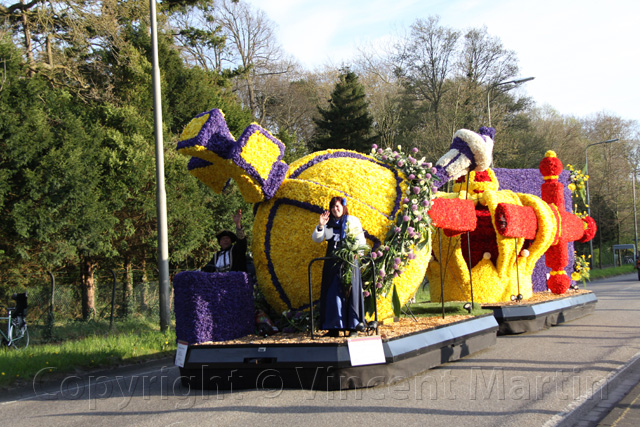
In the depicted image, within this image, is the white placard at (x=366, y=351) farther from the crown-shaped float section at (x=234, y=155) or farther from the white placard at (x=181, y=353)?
the crown-shaped float section at (x=234, y=155)

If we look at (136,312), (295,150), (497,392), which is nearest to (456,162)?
A: (497,392)

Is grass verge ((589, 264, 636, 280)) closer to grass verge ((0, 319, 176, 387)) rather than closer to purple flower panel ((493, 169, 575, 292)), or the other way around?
purple flower panel ((493, 169, 575, 292))

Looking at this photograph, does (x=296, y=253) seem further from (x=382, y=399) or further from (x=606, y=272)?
(x=606, y=272)

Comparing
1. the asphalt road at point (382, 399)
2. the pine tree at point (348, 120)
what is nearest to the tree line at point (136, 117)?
the pine tree at point (348, 120)

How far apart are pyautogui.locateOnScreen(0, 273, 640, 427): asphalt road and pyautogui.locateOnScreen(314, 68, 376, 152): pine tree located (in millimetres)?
20401

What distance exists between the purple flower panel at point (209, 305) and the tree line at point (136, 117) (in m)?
7.68

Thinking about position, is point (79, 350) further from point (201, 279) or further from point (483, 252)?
point (483, 252)

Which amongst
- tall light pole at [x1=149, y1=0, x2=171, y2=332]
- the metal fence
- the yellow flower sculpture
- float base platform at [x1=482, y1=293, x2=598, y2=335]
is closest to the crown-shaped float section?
the yellow flower sculpture

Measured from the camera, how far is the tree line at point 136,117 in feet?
44.7

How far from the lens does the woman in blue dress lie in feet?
22.8

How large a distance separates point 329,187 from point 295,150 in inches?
716

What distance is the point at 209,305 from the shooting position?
277 inches

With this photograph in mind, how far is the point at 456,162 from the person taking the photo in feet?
30.8

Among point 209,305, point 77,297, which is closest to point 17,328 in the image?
point 77,297
